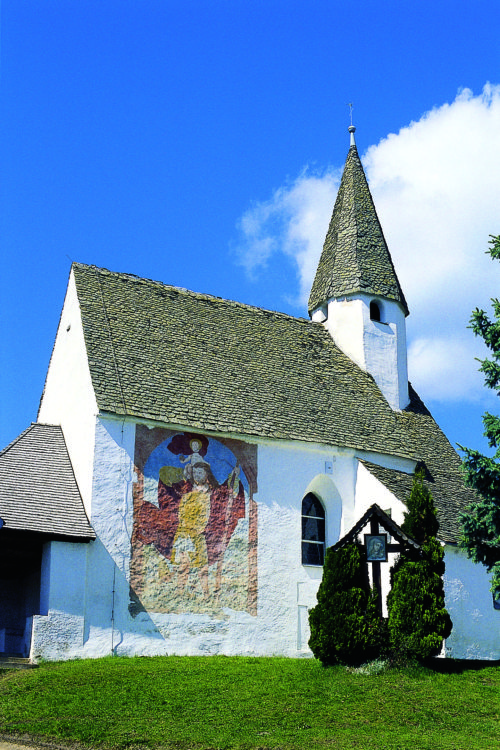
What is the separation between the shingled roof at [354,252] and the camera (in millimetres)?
29359

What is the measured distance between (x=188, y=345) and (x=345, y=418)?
16.4ft

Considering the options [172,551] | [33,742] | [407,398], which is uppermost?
[407,398]

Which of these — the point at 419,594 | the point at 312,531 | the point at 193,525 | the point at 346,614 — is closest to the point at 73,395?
the point at 193,525

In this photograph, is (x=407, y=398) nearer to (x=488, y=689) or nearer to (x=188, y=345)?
(x=188, y=345)

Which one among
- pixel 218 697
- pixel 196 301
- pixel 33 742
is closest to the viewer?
pixel 33 742

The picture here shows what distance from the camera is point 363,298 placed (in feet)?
95.1

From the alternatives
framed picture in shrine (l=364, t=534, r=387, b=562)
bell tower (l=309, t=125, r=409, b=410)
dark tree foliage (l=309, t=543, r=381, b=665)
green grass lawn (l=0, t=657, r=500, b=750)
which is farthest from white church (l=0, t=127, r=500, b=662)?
framed picture in shrine (l=364, t=534, r=387, b=562)

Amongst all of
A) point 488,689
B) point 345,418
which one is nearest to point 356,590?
point 488,689

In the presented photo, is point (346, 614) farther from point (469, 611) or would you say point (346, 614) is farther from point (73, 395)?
point (73, 395)

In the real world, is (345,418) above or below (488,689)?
above

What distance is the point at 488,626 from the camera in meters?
22.4

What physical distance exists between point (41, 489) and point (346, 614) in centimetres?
785

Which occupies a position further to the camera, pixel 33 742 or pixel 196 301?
pixel 196 301

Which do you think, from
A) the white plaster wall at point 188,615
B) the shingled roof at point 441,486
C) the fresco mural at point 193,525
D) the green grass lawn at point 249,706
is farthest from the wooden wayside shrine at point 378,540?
the white plaster wall at point 188,615
